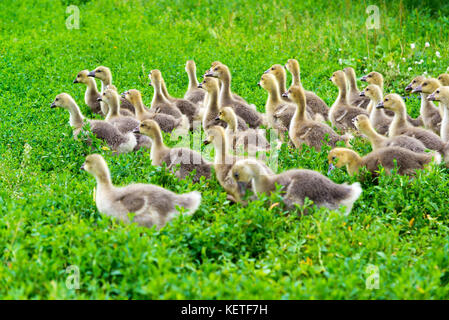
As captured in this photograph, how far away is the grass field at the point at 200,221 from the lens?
4.86 metres

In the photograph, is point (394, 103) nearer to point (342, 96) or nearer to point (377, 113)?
point (377, 113)

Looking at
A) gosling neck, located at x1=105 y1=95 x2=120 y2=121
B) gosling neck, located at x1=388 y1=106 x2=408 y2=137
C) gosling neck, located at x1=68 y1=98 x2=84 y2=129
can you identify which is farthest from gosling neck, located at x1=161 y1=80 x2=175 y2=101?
gosling neck, located at x1=388 y1=106 x2=408 y2=137

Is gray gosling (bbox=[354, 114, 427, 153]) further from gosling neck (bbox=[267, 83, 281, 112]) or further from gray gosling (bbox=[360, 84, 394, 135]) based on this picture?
gosling neck (bbox=[267, 83, 281, 112])

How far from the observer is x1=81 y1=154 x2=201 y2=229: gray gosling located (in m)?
5.99

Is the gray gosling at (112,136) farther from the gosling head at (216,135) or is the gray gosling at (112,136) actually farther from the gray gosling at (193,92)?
the gray gosling at (193,92)

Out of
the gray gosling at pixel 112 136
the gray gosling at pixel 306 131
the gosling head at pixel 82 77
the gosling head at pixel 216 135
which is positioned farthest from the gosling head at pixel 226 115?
the gosling head at pixel 82 77

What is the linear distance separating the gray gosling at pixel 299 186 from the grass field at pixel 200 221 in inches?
9.2

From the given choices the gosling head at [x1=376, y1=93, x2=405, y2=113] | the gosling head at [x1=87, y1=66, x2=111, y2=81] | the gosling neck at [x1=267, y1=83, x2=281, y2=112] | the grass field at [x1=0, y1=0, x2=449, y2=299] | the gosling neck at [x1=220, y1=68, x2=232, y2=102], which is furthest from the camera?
the gosling head at [x1=87, y1=66, x2=111, y2=81]

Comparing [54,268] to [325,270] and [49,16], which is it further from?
[49,16]

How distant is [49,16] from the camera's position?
15.8m

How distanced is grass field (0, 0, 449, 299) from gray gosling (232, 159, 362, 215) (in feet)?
0.77

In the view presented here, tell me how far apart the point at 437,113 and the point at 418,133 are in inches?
56.8

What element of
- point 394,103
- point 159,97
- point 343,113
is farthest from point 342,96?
point 159,97

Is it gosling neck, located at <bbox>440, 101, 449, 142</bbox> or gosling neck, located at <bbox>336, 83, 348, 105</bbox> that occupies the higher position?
gosling neck, located at <bbox>336, 83, 348, 105</bbox>
